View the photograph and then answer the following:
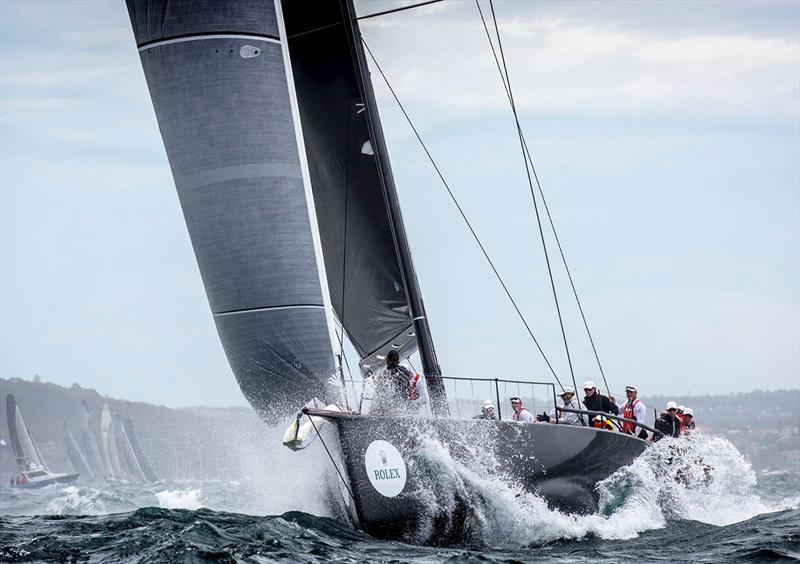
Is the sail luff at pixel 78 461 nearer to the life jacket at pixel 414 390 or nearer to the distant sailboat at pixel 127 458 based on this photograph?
the distant sailboat at pixel 127 458

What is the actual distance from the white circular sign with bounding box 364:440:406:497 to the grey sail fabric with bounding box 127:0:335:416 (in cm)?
113

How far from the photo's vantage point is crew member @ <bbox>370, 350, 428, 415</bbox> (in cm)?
769

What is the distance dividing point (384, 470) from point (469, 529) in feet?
2.41

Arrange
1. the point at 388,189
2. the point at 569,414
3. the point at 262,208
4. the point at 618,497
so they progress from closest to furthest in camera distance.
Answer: the point at 262,208 < the point at 618,497 < the point at 388,189 < the point at 569,414

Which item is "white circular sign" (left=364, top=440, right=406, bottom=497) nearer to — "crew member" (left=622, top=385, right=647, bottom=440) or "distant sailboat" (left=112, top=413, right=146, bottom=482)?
"crew member" (left=622, top=385, right=647, bottom=440)

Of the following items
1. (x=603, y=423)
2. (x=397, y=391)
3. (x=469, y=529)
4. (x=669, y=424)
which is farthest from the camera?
(x=669, y=424)

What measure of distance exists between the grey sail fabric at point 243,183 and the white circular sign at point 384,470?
1.13m

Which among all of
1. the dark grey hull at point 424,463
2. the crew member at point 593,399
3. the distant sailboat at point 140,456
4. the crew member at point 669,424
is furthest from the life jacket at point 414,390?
the distant sailboat at point 140,456

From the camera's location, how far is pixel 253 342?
27.5 feet

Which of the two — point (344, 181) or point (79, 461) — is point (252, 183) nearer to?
point (344, 181)

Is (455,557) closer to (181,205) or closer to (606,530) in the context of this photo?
(606,530)

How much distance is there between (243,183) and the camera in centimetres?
831

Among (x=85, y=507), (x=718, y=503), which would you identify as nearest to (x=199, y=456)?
(x=85, y=507)

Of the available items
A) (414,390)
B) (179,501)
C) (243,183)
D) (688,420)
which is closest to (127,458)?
(179,501)
